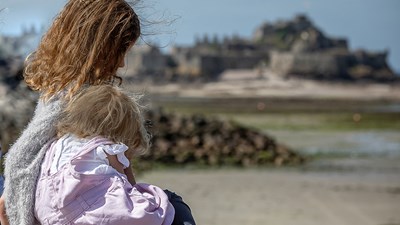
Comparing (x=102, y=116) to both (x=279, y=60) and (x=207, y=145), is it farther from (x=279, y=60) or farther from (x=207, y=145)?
(x=279, y=60)

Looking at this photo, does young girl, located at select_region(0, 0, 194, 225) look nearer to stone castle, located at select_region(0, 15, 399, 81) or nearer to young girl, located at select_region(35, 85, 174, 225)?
young girl, located at select_region(35, 85, 174, 225)

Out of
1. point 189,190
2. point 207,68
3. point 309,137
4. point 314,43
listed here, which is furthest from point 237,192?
point 314,43

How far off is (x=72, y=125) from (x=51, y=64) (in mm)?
235

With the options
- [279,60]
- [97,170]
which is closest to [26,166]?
[97,170]

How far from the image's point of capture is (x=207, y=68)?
9838cm

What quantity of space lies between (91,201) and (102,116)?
0.23 m

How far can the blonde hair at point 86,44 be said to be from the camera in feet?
8.43

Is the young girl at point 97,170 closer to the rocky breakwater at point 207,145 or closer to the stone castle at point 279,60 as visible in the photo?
the rocky breakwater at point 207,145

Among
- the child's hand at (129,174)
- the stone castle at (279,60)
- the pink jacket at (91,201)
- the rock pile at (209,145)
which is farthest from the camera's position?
the stone castle at (279,60)

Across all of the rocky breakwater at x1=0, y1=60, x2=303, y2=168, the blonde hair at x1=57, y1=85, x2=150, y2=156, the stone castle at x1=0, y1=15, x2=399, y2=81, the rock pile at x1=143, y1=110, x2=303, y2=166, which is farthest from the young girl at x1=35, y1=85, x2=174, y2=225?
the stone castle at x1=0, y1=15, x2=399, y2=81

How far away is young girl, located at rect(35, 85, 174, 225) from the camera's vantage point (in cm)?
240

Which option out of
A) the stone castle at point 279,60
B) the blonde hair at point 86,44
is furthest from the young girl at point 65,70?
the stone castle at point 279,60

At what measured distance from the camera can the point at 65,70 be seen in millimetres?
2596

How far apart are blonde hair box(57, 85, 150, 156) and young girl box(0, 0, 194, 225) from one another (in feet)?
0.14
